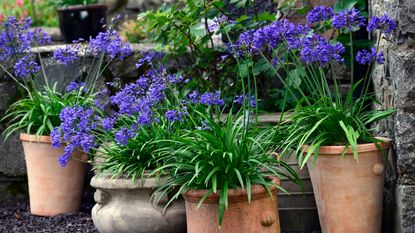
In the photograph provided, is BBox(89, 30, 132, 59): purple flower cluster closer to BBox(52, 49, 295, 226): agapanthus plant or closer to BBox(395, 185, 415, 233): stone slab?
BBox(52, 49, 295, 226): agapanthus plant

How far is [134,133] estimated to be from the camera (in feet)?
13.1

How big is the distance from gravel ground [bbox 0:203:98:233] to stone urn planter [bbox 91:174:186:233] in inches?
19.4

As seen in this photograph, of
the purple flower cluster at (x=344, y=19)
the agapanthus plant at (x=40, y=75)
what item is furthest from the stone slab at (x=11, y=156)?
the purple flower cluster at (x=344, y=19)

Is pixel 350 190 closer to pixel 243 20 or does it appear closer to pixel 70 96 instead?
pixel 243 20

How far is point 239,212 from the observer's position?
3.67m

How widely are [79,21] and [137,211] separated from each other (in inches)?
147

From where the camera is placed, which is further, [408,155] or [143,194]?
[143,194]

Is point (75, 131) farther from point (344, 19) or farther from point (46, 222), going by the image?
point (344, 19)

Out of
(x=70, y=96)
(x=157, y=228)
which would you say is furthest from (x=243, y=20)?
(x=157, y=228)

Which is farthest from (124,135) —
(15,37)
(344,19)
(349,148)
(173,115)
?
(15,37)

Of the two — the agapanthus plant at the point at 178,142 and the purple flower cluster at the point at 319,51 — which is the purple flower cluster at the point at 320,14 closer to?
the purple flower cluster at the point at 319,51

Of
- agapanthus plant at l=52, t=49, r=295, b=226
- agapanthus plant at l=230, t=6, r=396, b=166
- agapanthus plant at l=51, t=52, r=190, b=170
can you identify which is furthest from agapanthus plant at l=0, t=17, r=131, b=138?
agapanthus plant at l=230, t=6, r=396, b=166

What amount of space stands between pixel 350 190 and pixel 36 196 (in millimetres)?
2144

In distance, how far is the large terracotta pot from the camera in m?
3.75
